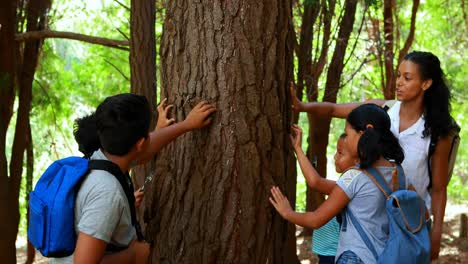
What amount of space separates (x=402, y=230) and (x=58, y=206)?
1666 mm

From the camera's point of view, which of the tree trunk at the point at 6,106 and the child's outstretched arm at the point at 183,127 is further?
the tree trunk at the point at 6,106

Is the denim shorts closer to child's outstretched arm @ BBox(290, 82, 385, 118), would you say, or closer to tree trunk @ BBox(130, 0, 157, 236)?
child's outstretched arm @ BBox(290, 82, 385, 118)

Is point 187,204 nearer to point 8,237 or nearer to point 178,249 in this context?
point 178,249

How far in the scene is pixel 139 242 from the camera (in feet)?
10.6

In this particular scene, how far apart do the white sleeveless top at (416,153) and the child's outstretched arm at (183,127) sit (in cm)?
116

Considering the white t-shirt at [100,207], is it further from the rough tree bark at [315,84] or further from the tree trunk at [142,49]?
the rough tree bark at [315,84]

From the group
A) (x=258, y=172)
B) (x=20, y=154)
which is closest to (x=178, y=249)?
(x=258, y=172)

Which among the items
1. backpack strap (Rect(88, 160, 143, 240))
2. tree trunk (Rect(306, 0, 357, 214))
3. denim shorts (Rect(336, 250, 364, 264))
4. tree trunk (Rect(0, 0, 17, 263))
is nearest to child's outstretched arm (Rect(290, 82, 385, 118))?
denim shorts (Rect(336, 250, 364, 264))

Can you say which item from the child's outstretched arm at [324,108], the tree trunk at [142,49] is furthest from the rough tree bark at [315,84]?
the child's outstretched arm at [324,108]

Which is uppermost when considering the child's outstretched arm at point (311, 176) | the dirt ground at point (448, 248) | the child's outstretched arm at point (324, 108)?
the child's outstretched arm at point (324, 108)

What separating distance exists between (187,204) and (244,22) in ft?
3.53

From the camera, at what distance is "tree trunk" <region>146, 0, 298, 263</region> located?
3836 millimetres

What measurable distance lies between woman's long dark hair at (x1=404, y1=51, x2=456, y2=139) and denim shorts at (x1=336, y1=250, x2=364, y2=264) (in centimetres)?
94

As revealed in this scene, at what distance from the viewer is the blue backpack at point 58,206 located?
115 inches
